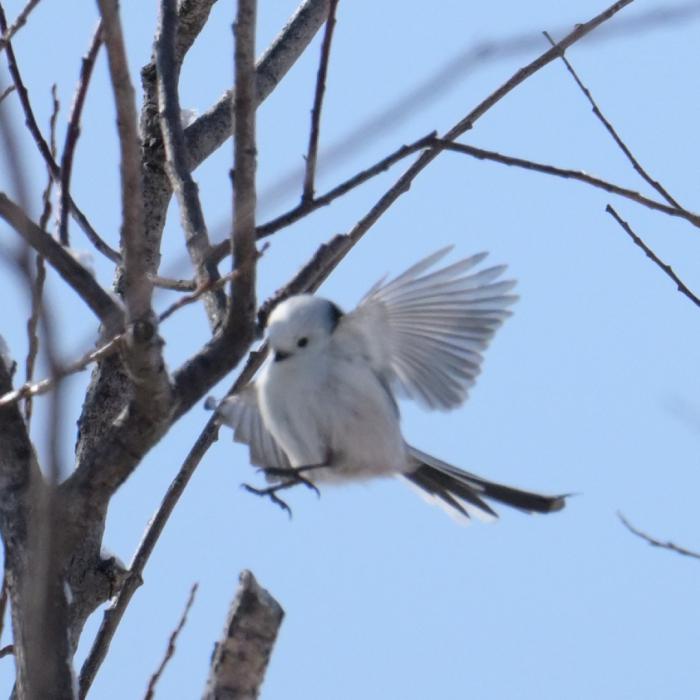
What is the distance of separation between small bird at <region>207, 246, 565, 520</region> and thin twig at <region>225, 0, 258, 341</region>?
1.67 feet

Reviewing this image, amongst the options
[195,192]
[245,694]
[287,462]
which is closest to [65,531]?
[245,694]

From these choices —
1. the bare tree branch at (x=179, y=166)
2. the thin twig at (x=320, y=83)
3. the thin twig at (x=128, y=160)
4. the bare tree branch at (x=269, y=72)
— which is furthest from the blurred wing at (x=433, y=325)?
the thin twig at (x=128, y=160)

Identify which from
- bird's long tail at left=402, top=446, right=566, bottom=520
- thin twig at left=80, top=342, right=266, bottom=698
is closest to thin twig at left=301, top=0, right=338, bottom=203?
thin twig at left=80, top=342, right=266, bottom=698

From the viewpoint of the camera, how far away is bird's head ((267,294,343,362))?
7.41 ft

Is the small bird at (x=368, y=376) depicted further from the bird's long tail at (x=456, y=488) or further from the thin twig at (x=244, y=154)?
the thin twig at (x=244, y=154)

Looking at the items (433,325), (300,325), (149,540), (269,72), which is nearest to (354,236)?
(300,325)

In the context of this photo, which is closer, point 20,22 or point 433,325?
point 20,22

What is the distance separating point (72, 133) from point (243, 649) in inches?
31.4

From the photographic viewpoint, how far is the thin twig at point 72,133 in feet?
6.28

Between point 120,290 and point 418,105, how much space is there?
54.1 inches

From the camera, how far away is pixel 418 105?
4.84ft

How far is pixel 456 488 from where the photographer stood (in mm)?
2875

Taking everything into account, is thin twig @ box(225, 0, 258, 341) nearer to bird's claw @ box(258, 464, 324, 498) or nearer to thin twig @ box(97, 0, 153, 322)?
thin twig @ box(97, 0, 153, 322)

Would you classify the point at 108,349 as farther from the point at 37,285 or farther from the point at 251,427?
the point at 251,427
